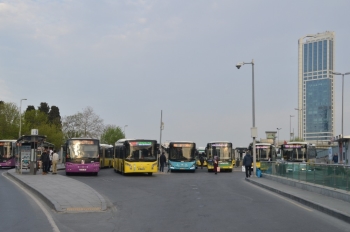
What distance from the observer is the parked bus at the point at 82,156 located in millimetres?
36406

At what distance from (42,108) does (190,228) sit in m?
111

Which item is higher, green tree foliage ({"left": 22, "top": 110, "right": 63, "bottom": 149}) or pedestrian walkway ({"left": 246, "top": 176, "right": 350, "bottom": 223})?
green tree foliage ({"left": 22, "top": 110, "right": 63, "bottom": 149})

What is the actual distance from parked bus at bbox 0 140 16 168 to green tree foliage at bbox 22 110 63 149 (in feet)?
96.5

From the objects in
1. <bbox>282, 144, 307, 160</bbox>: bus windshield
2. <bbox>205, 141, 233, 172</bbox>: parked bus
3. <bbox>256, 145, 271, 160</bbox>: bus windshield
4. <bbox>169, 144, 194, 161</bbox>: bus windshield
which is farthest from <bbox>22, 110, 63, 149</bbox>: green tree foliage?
<bbox>282, 144, 307, 160</bbox>: bus windshield

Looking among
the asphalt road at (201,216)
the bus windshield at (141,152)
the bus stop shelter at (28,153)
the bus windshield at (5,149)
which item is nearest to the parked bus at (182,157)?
the bus windshield at (141,152)

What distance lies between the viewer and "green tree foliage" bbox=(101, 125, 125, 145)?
116m

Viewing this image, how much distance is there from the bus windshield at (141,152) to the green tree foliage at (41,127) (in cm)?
4739

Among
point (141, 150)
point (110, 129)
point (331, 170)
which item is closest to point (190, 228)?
point (331, 170)

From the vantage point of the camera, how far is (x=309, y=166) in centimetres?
2198

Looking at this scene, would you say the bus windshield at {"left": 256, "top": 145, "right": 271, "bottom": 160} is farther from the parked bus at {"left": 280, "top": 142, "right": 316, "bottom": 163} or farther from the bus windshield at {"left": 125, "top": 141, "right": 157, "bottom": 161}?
the bus windshield at {"left": 125, "top": 141, "right": 157, "bottom": 161}

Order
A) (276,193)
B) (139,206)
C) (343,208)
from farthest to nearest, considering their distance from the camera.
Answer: (276,193)
(139,206)
(343,208)

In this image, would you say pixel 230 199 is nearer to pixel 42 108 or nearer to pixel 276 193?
pixel 276 193

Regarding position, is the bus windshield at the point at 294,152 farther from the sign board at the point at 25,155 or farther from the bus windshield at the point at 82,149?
the sign board at the point at 25,155

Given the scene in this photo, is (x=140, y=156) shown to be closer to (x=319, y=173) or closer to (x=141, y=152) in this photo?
(x=141, y=152)
